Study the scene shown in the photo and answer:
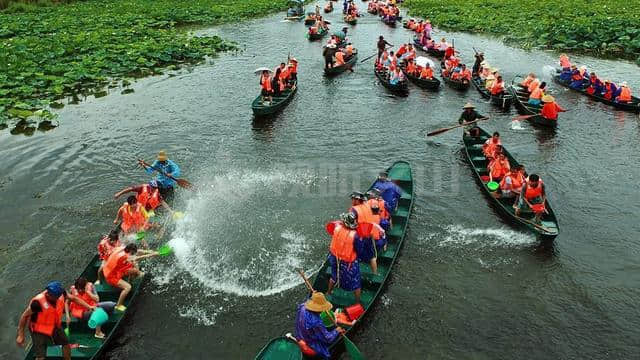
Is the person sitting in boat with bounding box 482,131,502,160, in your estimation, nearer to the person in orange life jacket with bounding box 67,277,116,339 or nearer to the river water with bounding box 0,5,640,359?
the river water with bounding box 0,5,640,359

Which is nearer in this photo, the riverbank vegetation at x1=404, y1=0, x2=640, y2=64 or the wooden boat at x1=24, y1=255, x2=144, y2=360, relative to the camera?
the wooden boat at x1=24, y1=255, x2=144, y2=360

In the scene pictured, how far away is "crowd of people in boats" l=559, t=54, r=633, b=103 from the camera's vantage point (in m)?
24.9

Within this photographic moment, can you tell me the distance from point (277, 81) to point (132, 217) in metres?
14.8

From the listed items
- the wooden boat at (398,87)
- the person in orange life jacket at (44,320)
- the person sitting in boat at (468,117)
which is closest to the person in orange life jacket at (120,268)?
the person in orange life jacket at (44,320)

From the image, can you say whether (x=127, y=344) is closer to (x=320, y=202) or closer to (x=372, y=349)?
(x=372, y=349)

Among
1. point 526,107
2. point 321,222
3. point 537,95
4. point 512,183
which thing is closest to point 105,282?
point 321,222

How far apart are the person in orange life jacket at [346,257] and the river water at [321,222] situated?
137 cm

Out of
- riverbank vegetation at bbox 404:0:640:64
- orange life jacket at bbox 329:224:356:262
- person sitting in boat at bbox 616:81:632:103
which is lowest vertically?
orange life jacket at bbox 329:224:356:262

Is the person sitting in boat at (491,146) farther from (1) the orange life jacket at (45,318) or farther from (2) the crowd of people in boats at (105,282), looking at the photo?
(1) the orange life jacket at (45,318)

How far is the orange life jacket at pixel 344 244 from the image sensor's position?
36.2ft

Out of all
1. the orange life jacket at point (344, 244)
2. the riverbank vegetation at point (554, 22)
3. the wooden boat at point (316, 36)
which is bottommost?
the orange life jacket at point (344, 244)

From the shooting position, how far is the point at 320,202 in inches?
698

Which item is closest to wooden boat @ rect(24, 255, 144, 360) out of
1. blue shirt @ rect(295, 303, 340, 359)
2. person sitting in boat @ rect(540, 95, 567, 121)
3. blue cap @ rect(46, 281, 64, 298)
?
blue cap @ rect(46, 281, 64, 298)

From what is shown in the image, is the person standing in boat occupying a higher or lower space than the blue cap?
lower
